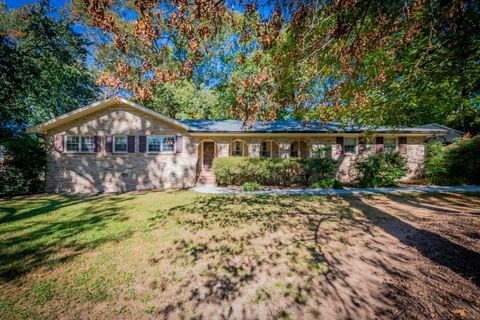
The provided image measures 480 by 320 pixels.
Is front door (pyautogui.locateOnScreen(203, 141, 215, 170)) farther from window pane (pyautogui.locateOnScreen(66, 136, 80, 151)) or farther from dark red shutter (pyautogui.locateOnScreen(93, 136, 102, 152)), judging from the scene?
window pane (pyautogui.locateOnScreen(66, 136, 80, 151))

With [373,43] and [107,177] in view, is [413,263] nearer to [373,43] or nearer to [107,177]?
[373,43]

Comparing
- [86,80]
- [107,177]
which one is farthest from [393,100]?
[86,80]

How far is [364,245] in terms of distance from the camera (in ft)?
14.8

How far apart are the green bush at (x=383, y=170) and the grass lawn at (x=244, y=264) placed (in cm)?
487

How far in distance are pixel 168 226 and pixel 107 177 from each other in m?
9.35

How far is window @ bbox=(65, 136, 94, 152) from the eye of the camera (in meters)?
12.5

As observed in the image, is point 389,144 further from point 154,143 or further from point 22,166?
point 22,166

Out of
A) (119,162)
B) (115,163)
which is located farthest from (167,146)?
(115,163)

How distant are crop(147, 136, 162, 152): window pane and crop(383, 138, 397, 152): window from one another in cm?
1605

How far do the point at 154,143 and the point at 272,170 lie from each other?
7.99 meters

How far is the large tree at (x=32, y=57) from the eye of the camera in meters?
12.7

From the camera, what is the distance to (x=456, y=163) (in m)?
Answer: 12.4

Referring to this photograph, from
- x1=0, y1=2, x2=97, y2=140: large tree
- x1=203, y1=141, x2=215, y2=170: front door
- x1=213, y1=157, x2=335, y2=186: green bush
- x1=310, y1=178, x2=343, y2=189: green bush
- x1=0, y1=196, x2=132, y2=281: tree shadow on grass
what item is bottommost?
x1=0, y1=196, x2=132, y2=281: tree shadow on grass

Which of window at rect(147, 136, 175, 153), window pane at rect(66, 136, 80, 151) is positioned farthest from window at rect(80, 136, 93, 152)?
window at rect(147, 136, 175, 153)
